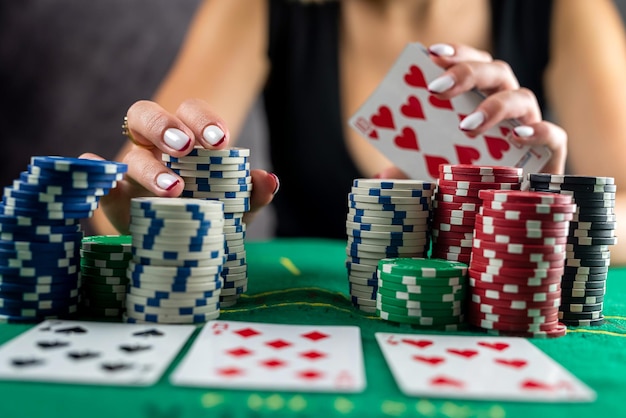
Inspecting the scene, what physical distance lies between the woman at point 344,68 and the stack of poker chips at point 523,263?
192cm

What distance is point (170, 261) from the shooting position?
1.68 metres

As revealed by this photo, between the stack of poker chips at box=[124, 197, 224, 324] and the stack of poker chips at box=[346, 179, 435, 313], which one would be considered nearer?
the stack of poker chips at box=[124, 197, 224, 324]

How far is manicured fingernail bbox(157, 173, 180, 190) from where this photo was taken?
6.29 ft

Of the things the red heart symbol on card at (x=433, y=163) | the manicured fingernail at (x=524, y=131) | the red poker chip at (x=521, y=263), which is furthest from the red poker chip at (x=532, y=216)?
the red heart symbol on card at (x=433, y=163)

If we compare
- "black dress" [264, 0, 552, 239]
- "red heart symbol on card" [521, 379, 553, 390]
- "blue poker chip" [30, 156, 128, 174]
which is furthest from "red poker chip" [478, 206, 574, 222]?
Result: "black dress" [264, 0, 552, 239]

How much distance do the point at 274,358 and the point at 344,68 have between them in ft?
9.71

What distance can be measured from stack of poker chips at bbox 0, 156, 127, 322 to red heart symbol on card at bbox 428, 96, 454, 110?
1414mm

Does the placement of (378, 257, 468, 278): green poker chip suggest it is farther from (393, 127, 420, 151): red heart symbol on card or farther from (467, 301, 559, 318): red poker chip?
(393, 127, 420, 151): red heart symbol on card

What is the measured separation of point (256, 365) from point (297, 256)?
1.54 metres

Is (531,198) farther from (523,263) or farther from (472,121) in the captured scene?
(472,121)

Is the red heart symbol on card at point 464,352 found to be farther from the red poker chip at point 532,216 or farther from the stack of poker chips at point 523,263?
the red poker chip at point 532,216

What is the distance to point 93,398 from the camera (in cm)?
121

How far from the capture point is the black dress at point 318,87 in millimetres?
3945

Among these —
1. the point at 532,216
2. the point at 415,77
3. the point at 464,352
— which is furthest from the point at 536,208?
the point at 415,77
